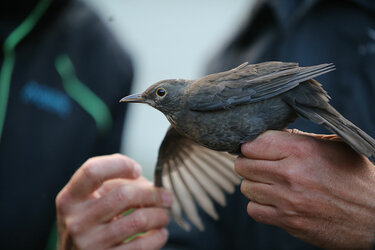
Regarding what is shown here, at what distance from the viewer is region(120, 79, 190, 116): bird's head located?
2.00 meters

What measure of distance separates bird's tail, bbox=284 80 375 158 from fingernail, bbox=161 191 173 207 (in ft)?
3.79

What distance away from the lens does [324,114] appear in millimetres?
1763

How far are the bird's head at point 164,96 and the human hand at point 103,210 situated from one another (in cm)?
47

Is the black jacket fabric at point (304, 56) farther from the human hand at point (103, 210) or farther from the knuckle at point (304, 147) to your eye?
the human hand at point (103, 210)

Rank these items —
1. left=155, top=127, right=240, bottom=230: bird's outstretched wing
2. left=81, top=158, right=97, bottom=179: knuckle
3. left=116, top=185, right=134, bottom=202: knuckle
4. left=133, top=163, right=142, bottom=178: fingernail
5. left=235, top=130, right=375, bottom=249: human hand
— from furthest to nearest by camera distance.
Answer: left=155, top=127, right=240, bottom=230: bird's outstretched wing, left=133, top=163, right=142, bottom=178: fingernail, left=116, top=185, right=134, bottom=202: knuckle, left=81, top=158, right=97, bottom=179: knuckle, left=235, top=130, right=375, bottom=249: human hand

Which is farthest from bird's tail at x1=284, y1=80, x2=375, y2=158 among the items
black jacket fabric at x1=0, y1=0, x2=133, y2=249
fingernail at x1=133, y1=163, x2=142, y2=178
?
black jacket fabric at x1=0, y1=0, x2=133, y2=249

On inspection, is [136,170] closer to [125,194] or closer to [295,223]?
[125,194]

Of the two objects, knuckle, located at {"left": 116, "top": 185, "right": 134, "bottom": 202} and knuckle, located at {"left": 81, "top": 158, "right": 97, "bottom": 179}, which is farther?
knuckle, located at {"left": 116, "top": 185, "right": 134, "bottom": 202}

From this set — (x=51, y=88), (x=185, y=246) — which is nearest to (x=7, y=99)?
(x=51, y=88)

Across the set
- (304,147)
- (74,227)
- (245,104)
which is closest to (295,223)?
(304,147)

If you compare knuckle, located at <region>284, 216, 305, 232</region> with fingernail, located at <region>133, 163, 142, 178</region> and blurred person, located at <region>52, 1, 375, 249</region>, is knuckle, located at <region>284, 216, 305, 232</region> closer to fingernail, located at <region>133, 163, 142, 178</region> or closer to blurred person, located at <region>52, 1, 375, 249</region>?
blurred person, located at <region>52, 1, 375, 249</region>

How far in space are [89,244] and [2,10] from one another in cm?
218

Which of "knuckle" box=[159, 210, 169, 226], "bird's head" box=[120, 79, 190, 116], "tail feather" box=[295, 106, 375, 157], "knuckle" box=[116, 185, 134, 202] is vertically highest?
"bird's head" box=[120, 79, 190, 116]

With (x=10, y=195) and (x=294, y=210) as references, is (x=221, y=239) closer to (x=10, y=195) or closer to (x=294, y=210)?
(x=294, y=210)
